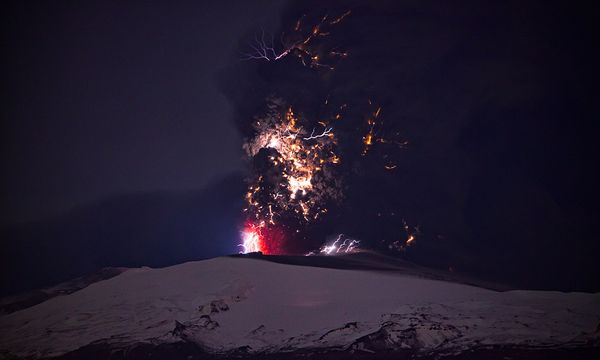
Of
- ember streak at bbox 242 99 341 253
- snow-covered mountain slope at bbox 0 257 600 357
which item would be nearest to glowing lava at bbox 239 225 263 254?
ember streak at bbox 242 99 341 253

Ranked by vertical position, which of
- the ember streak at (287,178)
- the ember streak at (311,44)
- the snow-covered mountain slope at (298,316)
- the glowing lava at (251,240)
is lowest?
the snow-covered mountain slope at (298,316)

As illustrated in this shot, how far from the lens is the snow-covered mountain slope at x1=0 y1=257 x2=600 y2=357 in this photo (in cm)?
749

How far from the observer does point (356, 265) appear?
13180 millimetres

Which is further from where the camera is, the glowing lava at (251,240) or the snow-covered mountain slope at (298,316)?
the glowing lava at (251,240)

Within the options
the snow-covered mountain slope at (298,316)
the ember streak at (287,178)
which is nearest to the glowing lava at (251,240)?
the ember streak at (287,178)

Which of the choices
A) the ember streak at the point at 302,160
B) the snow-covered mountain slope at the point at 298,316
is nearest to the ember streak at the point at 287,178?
the ember streak at the point at 302,160

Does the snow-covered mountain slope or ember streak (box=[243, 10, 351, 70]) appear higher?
ember streak (box=[243, 10, 351, 70])

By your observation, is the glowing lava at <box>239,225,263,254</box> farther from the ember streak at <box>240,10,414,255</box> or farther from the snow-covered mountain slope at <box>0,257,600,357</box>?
the snow-covered mountain slope at <box>0,257,600,357</box>

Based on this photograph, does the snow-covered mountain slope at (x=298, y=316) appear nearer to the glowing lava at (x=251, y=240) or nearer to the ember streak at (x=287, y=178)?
the ember streak at (x=287, y=178)

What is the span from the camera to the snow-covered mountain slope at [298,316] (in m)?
7.49

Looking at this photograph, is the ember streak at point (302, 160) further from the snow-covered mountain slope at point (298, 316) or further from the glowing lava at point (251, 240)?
the snow-covered mountain slope at point (298, 316)

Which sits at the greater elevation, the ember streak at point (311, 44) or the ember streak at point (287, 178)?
the ember streak at point (311, 44)

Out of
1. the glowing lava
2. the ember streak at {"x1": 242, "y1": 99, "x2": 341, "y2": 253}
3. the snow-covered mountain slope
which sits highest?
the ember streak at {"x1": 242, "y1": 99, "x2": 341, "y2": 253}

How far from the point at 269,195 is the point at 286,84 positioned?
15.2 ft
